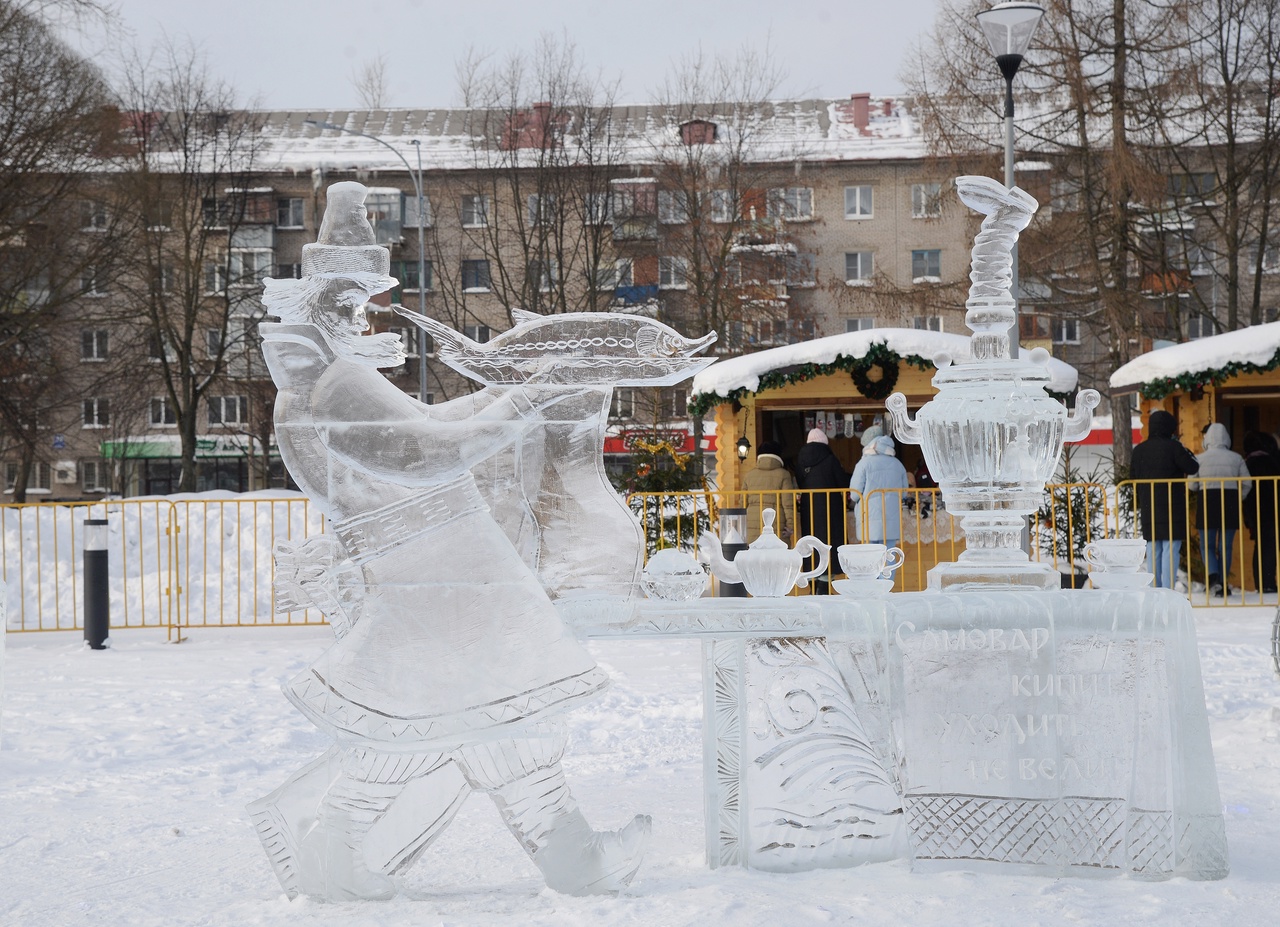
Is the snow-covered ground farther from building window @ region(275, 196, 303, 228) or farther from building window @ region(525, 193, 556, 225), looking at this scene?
building window @ region(275, 196, 303, 228)

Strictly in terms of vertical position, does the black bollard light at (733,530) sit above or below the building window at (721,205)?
below

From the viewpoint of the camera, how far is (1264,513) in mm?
11352

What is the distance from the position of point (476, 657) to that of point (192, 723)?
13.4ft

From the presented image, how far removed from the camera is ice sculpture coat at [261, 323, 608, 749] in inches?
144

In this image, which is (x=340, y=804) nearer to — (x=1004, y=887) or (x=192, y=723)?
(x=1004, y=887)

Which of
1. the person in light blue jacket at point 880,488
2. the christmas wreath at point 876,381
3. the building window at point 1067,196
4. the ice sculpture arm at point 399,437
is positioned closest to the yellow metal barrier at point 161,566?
the person in light blue jacket at point 880,488

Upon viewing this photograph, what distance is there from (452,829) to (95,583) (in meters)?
6.70

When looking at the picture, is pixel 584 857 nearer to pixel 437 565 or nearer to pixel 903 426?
pixel 437 565

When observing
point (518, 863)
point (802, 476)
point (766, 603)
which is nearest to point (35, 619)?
point (802, 476)

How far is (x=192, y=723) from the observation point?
7.11 metres

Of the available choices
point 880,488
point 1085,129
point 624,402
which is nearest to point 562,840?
point 880,488

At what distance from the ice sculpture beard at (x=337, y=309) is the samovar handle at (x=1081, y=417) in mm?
2331

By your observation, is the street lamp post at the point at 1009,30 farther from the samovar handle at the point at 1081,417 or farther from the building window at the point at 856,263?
the building window at the point at 856,263

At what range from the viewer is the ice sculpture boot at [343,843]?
3684mm
